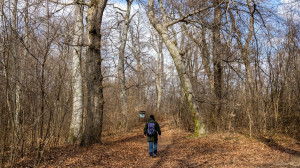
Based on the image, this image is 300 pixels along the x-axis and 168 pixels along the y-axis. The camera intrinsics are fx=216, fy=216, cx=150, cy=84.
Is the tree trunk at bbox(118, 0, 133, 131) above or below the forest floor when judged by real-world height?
above

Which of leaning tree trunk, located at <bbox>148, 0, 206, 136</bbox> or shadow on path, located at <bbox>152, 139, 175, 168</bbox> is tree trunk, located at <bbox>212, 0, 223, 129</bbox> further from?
shadow on path, located at <bbox>152, 139, 175, 168</bbox>

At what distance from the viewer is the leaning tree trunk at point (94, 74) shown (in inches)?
298

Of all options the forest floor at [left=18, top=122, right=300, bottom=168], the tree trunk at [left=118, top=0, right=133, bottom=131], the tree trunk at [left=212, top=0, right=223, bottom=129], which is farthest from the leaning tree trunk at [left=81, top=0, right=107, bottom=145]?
the tree trunk at [left=212, top=0, right=223, bottom=129]

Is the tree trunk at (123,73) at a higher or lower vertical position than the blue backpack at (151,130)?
higher

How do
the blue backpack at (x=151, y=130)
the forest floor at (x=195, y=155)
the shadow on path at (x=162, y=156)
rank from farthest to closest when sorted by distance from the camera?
the blue backpack at (x=151, y=130)
the shadow on path at (x=162, y=156)
the forest floor at (x=195, y=155)

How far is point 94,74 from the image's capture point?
7691 millimetres

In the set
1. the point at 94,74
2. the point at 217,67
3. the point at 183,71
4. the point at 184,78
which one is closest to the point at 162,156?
the point at 94,74

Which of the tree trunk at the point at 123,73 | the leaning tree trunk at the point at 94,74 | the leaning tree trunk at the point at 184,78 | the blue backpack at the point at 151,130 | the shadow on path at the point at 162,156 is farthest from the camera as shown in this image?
the tree trunk at the point at 123,73

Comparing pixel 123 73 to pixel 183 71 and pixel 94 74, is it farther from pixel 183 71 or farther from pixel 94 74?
pixel 94 74

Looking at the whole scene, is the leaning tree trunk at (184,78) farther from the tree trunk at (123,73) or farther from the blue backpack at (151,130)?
the blue backpack at (151,130)

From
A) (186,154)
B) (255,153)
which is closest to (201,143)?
(186,154)

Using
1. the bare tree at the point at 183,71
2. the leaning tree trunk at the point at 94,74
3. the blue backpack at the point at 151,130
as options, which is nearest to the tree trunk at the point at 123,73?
the bare tree at the point at 183,71

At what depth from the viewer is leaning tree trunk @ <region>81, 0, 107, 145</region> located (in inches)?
298

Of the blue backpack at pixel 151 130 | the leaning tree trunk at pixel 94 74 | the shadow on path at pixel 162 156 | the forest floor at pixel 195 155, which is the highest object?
the leaning tree trunk at pixel 94 74
